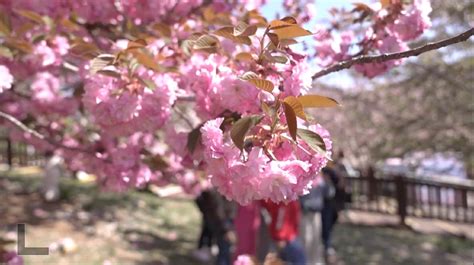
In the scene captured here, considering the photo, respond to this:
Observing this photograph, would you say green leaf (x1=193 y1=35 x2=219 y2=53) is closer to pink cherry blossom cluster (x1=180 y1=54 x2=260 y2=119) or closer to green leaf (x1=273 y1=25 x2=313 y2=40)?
pink cherry blossom cluster (x1=180 y1=54 x2=260 y2=119)

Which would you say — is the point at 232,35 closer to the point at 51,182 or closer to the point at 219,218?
the point at 219,218

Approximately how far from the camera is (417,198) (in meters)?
8.82

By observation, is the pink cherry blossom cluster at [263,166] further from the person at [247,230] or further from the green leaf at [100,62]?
the person at [247,230]

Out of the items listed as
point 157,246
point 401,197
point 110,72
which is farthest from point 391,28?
point 401,197

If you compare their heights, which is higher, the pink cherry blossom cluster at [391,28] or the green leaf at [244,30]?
the pink cherry blossom cluster at [391,28]

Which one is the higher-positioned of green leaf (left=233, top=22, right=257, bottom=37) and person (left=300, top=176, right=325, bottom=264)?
green leaf (left=233, top=22, right=257, bottom=37)

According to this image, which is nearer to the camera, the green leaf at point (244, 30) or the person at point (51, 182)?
the green leaf at point (244, 30)

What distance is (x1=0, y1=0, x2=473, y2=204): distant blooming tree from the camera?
43.1 inches

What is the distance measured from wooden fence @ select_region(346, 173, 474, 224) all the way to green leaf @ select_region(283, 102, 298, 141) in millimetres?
8031

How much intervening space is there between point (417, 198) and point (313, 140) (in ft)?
27.8

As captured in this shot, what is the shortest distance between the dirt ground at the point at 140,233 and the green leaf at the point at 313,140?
4.04 metres

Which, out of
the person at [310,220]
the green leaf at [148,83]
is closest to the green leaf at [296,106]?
the green leaf at [148,83]

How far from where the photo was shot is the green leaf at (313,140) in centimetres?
106

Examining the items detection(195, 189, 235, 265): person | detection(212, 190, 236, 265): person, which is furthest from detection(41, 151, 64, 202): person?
detection(212, 190, 236, 265): person
